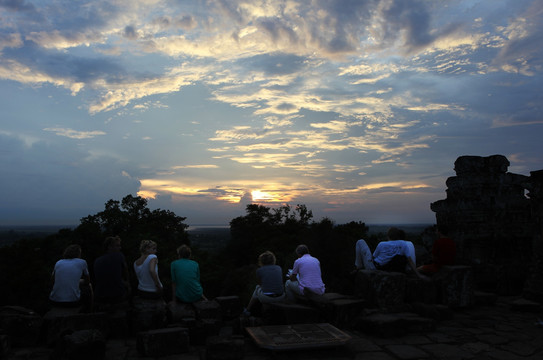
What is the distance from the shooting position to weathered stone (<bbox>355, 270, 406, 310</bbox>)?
6.23 metres

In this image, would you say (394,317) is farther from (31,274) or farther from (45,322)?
(31,274)

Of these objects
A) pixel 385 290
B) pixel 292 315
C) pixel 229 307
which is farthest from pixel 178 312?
pixel 385 290

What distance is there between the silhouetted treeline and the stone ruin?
3.22 m

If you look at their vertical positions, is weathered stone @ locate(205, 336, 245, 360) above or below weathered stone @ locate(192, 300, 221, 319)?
below

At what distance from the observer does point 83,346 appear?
4.19m

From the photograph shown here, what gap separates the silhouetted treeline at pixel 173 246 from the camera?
1370 cm

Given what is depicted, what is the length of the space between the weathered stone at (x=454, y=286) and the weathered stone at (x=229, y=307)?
3573 millimetres

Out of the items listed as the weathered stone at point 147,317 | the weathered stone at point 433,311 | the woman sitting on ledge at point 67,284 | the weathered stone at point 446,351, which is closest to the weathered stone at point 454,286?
the weathered stone at point 433,311

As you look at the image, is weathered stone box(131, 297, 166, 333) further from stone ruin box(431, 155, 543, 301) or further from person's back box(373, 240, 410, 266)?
stone ruin box(431, 155, 543, 301)

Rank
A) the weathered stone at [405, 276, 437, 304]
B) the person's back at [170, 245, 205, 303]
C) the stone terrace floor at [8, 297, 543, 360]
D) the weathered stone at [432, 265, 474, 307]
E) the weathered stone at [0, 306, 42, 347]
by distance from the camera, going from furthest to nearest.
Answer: the weathered stone at [432, 265, 474, 307], the weathered stone at [405, 276, 437, 304], the person's back at [170, 245, 205, 303], the weathered stone at [0, 306, 42, 347], the stone terrace floor at [8, 297, 543, 360]

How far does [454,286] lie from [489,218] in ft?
11.8

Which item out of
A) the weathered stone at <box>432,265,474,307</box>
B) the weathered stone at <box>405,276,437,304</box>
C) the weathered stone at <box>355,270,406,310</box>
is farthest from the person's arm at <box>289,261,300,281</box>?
the weathered stone at <box>432,265,474,307</box>

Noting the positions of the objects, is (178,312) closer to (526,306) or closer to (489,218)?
(526,306)

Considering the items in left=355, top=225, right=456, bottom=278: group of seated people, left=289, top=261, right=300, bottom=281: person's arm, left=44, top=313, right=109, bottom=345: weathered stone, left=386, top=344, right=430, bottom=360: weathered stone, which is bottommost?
left=386, top=344, right=430, bottom=360: weathered stone
